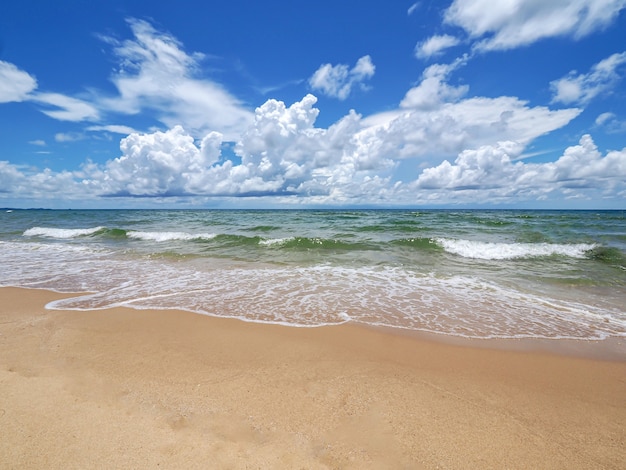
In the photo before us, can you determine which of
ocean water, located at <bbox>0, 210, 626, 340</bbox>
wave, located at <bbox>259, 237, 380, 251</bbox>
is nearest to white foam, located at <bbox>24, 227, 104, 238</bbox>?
ocean water, located at <bbox>0, 210, 626, 340</bbox>

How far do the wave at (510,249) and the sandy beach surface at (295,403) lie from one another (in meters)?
10.6

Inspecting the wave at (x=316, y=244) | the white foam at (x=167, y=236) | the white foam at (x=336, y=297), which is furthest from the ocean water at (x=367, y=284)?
the white foam at (x=167, y=236)

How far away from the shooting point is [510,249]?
1434 centimetres

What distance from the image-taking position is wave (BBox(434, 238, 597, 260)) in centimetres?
1357

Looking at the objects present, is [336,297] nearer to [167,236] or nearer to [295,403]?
[295,403]

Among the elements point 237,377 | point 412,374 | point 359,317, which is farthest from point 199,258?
point 412,374

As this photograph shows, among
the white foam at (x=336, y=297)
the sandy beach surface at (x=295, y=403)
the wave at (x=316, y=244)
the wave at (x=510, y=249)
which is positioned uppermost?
the sandy beach surface at (x=295, y=403)

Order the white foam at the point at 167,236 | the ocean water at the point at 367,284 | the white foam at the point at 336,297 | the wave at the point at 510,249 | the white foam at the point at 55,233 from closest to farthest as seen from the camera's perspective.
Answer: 1. the white foam at the point at 336,297
2. the ocean water at the point at 367,284
3. the wave at the point at 510,249
4. the white foam at the point at 167,236
5. the white foam at the point at 55,233

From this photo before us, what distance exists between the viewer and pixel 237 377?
10.6 ft

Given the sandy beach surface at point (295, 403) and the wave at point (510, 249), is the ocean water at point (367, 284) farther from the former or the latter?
the sandy beach surface at point (295, 403)

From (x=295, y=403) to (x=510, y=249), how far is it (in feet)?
49.0

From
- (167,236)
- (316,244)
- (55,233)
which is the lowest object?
(316,244)

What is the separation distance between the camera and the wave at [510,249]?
1357 cm

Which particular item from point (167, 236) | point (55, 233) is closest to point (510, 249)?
point (167, 236)
